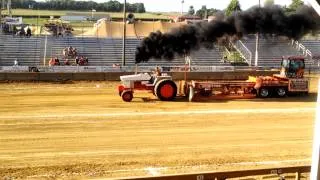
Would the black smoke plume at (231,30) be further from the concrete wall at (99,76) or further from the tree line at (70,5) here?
the tree line at (70,5)

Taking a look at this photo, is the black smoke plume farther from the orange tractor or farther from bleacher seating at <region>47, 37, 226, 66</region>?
bleacher seating at <region>47, 37, 226, 66</region>

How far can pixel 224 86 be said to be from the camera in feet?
80.6

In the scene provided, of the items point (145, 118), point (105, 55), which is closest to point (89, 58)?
point (105, 55)

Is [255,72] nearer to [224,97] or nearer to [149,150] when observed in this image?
[224,97]

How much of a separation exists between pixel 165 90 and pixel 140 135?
6701 mm

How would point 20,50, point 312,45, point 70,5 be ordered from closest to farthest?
point 20,50, point 312,45, point 70,5

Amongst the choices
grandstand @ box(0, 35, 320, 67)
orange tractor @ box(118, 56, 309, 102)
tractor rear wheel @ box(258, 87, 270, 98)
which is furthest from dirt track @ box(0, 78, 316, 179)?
grandstand @ box(0, 35, 320, 67)

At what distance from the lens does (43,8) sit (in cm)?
18762

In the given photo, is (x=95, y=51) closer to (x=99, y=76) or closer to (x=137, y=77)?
(x=99, y=76)

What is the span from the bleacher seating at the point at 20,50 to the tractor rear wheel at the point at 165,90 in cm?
1930

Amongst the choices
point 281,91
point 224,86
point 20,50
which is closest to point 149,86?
point 224,86

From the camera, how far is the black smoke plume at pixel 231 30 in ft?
42.9

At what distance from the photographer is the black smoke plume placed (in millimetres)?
13086

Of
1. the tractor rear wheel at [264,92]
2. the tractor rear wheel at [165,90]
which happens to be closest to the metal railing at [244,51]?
the tractor rear wheel at [264,92]
